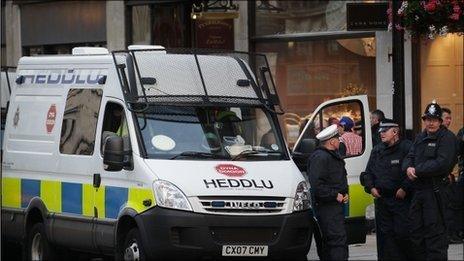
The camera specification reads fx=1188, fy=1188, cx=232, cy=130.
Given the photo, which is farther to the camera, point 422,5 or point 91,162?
point 422,5

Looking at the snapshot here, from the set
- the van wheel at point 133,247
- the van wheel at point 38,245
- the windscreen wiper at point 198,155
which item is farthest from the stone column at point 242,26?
the van wheel at point 133,247

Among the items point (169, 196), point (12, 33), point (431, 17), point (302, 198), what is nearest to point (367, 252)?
point (431, 17)

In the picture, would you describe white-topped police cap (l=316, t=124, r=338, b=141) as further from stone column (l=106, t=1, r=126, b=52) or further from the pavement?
stone column (l=106, t=1, r=126, b=52)

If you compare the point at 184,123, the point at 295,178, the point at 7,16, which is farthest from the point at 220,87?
the point at 7,16

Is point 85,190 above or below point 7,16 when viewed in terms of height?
below

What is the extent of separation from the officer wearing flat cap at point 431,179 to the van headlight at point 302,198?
3.63ft

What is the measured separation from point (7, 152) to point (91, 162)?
2159 millimetres

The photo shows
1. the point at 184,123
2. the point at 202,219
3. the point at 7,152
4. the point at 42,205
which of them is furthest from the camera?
the point at 7,152

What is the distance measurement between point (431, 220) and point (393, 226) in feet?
2.20

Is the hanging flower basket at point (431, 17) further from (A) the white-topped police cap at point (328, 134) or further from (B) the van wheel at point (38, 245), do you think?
(B) the van wheel at point (38, 245)

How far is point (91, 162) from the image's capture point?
42.6 feet

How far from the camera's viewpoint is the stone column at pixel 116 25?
2331 centimetres

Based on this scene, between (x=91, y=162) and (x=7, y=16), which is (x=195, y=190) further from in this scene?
(x=7, y=16)

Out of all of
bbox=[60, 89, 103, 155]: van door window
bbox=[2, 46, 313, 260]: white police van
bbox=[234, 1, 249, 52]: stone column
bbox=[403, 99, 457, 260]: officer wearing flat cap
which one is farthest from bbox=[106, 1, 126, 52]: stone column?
bbox=[403, 99, 457, 260]: officer wearing flat cap
